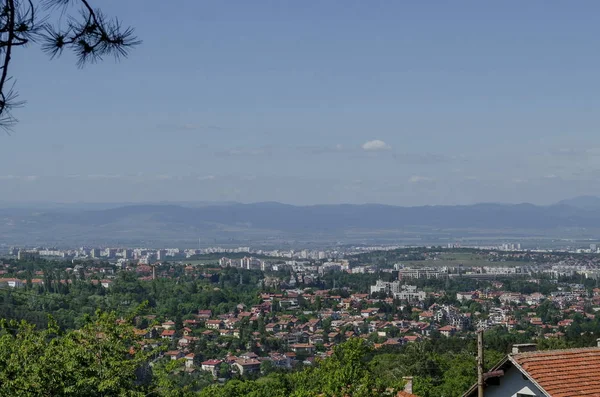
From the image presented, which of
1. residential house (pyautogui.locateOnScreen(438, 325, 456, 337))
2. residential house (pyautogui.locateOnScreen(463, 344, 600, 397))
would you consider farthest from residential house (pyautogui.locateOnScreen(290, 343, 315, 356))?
residential house (pyautogui.locateOnScreen(463, 344, 600, 397))

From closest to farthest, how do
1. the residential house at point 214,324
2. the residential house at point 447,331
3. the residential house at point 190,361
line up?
the residential house at point 190,361, the residential house at point 447,331, the residential house at point 214,324

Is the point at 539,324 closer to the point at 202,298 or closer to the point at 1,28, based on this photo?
the point at 202,298

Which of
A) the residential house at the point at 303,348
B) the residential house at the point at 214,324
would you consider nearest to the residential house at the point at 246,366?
the residential house at the point at 303,348

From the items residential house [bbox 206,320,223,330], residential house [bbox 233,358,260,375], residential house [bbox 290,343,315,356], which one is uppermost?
residential house [bbox 206,320,223,330]

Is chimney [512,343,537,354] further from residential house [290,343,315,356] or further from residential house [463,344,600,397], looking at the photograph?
residential house [290,343,315,356]

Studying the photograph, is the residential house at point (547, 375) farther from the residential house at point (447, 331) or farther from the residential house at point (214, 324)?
the residential house at point (214, 324)

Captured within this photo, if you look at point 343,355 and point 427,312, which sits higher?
point 343,355

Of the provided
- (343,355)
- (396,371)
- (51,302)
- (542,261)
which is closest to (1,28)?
(343,355)

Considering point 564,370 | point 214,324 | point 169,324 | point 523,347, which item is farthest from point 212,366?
point 564,370
